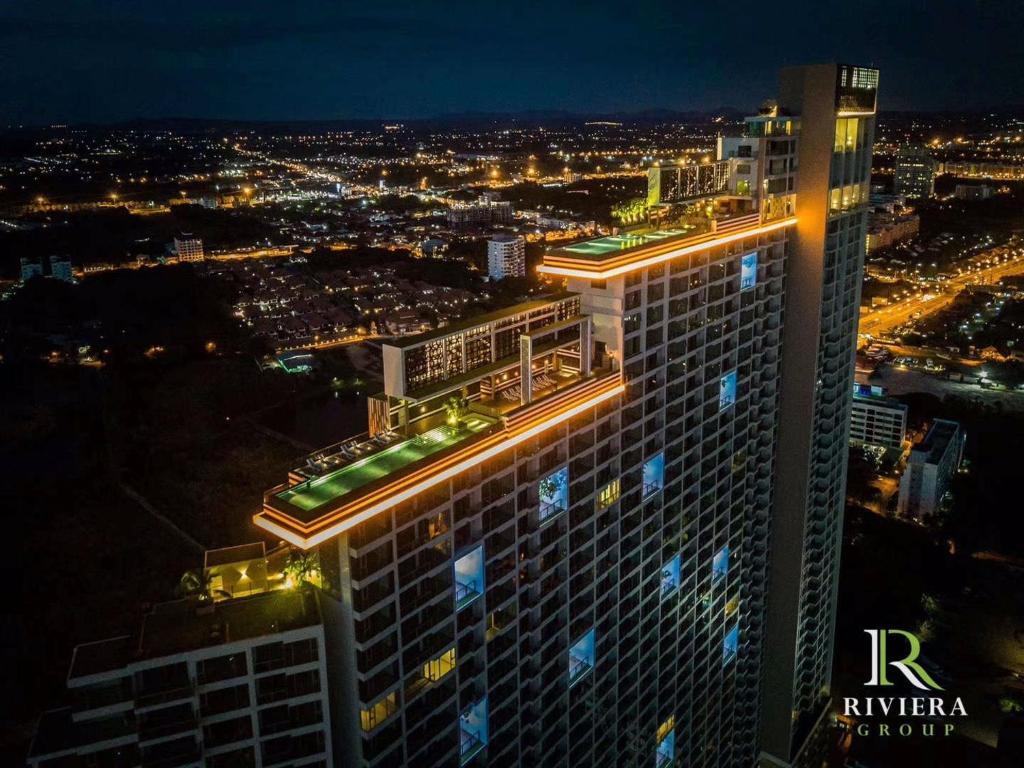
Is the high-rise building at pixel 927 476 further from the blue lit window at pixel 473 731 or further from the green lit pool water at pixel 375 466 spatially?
the green lit pool water at pixel 375 466

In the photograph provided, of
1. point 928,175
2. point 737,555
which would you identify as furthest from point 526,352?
point 928,175

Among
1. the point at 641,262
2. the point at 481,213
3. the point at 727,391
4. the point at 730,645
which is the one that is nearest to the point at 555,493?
the point at 641,262

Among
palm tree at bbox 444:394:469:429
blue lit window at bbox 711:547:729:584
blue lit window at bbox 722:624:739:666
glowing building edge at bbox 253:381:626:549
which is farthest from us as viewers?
blue lit window at bbox 722:624:739:666

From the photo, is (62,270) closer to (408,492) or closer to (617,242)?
(617,242)

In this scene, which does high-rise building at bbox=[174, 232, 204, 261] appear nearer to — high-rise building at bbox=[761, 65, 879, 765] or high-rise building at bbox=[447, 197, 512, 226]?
high-rise building at bbox=[447, 197, 512, 226]

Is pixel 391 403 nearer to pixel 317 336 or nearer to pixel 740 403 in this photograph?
pixel 740 403

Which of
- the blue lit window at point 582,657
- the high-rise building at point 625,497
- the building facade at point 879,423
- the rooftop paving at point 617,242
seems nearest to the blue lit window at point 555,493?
the high-rise building at point 625,497

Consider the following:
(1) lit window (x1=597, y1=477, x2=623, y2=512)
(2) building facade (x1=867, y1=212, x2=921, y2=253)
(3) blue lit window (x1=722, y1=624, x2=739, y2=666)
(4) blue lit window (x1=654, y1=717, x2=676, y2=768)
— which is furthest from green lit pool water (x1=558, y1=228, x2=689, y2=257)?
(2) building facade (x1=867, y1=212, x2=921, y2=253)
